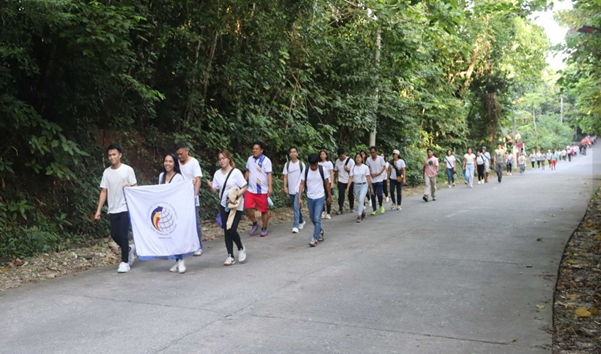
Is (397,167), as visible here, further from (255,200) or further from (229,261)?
(229,261)

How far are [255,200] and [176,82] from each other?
4.51m

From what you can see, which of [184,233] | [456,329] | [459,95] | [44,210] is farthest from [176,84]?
[459,95]

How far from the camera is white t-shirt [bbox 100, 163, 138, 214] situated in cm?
899

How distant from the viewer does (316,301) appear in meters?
6.93

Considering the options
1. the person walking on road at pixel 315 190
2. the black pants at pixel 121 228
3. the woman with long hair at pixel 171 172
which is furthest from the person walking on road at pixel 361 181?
the black pants at pixel 121 228

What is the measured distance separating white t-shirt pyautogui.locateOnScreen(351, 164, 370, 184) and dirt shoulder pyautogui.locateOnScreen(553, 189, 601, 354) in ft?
16.4

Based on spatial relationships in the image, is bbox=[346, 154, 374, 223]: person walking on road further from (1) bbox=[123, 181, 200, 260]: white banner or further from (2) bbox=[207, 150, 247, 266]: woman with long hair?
(1) bbox=[123, 181, 200, 260]: white banner

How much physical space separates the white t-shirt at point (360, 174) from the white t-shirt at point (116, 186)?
280 inches

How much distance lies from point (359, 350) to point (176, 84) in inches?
447

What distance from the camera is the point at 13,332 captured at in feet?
19.6

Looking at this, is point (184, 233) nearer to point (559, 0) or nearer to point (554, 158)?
point (559, 0)

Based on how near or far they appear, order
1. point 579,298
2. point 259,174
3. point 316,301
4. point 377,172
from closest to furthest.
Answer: point 316,301, point 579,298, point 259,174, point 377,172

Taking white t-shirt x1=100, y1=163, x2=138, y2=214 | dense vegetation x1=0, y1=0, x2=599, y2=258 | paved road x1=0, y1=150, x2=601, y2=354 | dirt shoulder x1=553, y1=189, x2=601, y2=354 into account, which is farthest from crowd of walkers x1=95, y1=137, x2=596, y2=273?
dirt shoulder x1=553, y1=189, x2=601, y2=354

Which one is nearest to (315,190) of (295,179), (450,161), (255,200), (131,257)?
(255,200)
